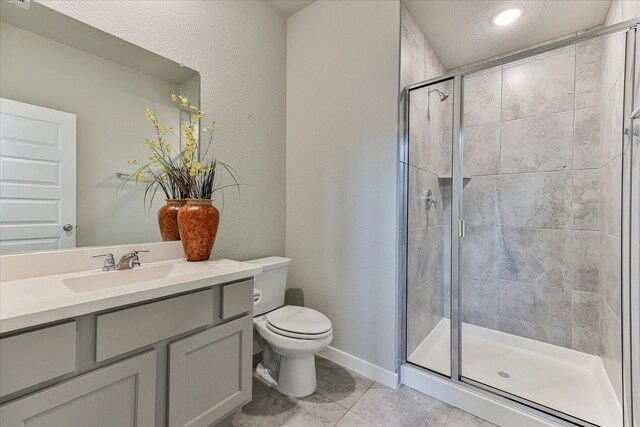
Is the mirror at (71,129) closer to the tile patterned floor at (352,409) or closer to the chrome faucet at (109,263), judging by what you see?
the chrome faucet at (109,263)

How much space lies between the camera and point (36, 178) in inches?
43.6

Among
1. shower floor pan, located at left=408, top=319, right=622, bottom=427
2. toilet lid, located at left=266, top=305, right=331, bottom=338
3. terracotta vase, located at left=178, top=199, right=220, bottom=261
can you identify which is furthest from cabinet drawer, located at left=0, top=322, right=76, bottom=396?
shower floor pan, located at left=408, top=319, right=622, bottom=427

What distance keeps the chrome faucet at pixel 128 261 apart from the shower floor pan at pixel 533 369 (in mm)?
1707

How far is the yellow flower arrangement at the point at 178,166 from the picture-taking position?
1436 millimetres

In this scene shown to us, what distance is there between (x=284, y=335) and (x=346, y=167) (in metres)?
1.13

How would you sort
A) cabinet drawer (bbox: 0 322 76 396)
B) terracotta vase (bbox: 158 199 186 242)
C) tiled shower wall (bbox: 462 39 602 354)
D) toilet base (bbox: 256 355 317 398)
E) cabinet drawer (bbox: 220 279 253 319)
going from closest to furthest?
cabinet drawer (bbox: 0 322 76 396) → cabinet drawer (bbox: 220 279 253 319) → terracotta vase (bbox: 158 199 186 242) → toilet base (bbox: 256 355 317 398) → tiled shower wall (bbox: 462 39 602 354)

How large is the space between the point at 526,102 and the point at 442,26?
36.1 inches

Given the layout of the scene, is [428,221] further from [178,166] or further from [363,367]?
[178,166]

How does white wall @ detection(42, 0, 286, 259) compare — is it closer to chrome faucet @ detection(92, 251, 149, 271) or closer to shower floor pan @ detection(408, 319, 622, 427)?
chrome faucet @ detection(92, 251, 149, 271)

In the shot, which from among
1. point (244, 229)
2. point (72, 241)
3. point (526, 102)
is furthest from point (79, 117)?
point (526, 102)

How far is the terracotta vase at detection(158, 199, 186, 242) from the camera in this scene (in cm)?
148

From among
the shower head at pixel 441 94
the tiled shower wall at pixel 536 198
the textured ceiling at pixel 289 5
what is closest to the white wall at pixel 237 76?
the textured ceiling at pixel 289 5

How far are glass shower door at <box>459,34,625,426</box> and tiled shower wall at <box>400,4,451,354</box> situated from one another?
0.28 meters

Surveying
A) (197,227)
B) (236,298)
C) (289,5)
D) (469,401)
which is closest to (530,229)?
(469,401)
